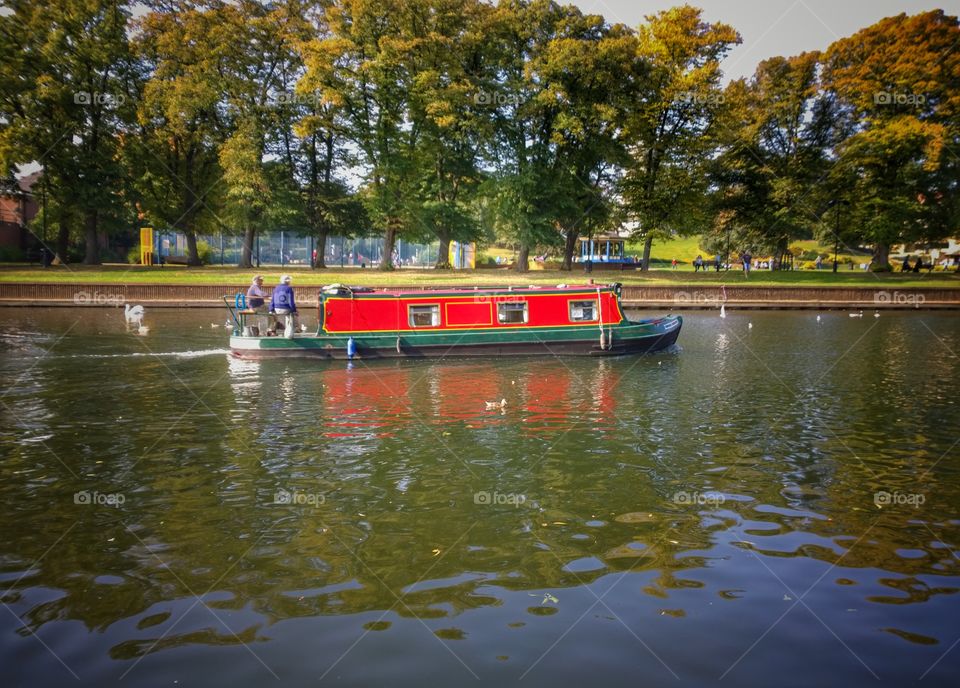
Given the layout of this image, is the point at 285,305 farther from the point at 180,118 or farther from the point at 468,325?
the point at 180,118

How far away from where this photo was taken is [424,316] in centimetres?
2283

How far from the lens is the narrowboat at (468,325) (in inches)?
856

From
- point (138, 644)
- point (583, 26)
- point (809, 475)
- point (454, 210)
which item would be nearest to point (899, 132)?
point (583, 26)

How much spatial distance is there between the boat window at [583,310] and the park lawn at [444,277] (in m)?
18.9

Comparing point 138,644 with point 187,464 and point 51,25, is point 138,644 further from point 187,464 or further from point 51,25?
point 51,25

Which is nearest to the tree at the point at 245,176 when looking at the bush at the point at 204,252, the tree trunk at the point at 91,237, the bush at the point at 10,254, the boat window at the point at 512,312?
the tree trunk at the point at 91,237

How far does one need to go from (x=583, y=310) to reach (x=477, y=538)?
1669 cm

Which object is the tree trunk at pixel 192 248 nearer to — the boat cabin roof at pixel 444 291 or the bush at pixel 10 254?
the bush at pixel 10 254

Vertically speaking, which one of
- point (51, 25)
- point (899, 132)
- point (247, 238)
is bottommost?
point (247, 238)

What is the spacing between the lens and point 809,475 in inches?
392

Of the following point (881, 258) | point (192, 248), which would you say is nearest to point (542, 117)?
point (192, 248)

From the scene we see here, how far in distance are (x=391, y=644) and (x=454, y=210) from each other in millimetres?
45786

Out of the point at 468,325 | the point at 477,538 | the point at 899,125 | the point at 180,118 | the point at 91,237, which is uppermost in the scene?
the point at 899,125

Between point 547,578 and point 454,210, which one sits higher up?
point 454,210
